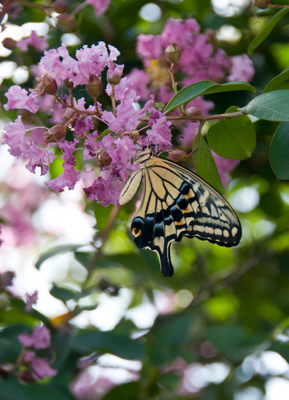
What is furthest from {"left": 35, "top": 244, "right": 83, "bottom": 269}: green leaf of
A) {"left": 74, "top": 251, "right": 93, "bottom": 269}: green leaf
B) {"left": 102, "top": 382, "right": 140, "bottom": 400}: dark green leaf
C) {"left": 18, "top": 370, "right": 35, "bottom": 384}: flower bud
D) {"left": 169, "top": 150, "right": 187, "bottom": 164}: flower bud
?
{"left": 169, "top": 150, "right": 187, "bottom": 164}: flower bud

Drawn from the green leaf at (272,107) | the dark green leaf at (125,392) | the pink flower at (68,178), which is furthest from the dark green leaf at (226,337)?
the green leaf at (272,107)

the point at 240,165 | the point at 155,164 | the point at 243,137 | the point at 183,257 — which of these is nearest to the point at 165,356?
the point at 183,257

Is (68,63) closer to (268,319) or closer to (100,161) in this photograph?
(100,161)

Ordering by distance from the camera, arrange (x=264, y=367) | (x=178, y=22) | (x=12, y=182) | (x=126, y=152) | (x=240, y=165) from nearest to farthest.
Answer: (x=126, y=152) → (x=178, y=22) → (x=240, y=165) → (x=264, y=367) → (x=12, y=182)

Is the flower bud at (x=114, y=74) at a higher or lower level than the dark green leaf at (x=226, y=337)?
higher

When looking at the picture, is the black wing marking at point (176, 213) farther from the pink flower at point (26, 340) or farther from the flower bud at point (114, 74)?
the pink flower at point (26, 340)

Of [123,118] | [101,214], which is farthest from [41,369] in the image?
[123,118]
